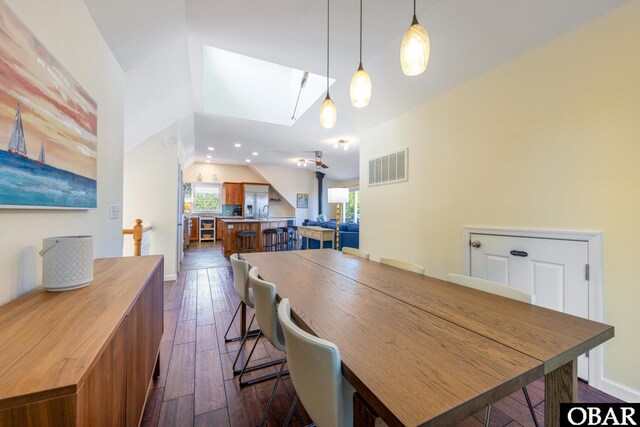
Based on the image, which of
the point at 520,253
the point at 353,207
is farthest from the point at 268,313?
the point at 353,207

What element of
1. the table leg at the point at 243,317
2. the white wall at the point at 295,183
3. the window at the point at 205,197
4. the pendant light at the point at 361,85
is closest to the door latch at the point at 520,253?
the pendant light at the point at 361,85

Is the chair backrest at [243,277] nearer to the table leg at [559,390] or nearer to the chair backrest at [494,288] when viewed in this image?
the chair backrest at [494,288]

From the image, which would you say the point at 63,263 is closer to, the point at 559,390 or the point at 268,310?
the point at 268,310

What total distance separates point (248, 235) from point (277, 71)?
361cm

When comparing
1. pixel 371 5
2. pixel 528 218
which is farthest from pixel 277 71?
pixel 528 218

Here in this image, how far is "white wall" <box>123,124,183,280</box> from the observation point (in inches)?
153

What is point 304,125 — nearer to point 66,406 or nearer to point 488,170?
point 488,170

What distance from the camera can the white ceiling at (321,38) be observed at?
1.78 m

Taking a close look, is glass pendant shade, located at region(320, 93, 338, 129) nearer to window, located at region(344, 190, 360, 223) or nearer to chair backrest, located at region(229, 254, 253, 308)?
chair backrest, located at region(229, 254, 253, 308)

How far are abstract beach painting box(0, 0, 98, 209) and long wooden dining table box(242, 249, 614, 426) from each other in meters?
1.10

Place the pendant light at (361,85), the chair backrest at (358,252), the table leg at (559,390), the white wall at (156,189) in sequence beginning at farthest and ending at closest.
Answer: the white wall at (156,189) → the chair backrest at (358,252) → the pendant light at (361,85) → the table leg at (559,390)

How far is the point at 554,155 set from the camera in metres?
1.82

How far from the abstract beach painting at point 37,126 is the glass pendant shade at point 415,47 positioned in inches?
61.2

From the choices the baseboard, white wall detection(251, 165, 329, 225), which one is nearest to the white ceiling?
the baseboard
